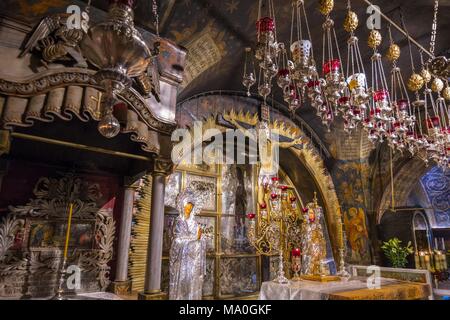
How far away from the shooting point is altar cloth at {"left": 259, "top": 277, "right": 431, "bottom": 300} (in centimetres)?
321

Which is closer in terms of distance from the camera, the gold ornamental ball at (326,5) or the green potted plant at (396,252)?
the gold ornamental ball at (326,5)

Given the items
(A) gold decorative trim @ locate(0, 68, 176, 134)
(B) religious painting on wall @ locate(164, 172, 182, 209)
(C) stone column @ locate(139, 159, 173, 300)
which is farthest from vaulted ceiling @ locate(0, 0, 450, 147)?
(C) stone column @ locate(139, 159, 173, 300)

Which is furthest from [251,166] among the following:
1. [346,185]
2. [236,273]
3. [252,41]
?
[346,185]

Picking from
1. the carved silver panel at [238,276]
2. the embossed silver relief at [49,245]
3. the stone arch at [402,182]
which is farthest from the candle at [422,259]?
the embossed silver relief at [49,245]

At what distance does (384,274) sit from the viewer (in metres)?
6.50

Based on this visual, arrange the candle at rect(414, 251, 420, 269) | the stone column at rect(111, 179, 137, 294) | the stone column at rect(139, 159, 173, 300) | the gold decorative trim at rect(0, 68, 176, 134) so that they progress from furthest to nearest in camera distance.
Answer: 1. the candle at rect(414, 251, 420, 269)
2. the stone column at rect(111, 179, 137, 294)
3. the stone column at rect(139, 159, 173, 300)
4. the gold decorative trim at rect(0, 68, 176, 134)

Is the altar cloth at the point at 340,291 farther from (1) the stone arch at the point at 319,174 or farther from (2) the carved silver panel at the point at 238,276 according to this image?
(1) the stone arch at the point at 319,174

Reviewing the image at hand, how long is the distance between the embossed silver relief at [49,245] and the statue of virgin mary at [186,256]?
1331mm

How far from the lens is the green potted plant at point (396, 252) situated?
817 cm

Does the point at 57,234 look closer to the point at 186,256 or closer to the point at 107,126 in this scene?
the point at 186,256

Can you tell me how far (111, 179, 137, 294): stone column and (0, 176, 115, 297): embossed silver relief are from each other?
4.5 inches

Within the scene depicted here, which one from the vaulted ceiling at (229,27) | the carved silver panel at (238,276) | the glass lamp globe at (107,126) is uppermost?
the vaulted ceiling at (229,27)

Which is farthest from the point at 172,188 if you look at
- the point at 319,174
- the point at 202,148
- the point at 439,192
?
the point at 439,192

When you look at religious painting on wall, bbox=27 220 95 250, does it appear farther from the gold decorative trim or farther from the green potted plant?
the green potted plant
